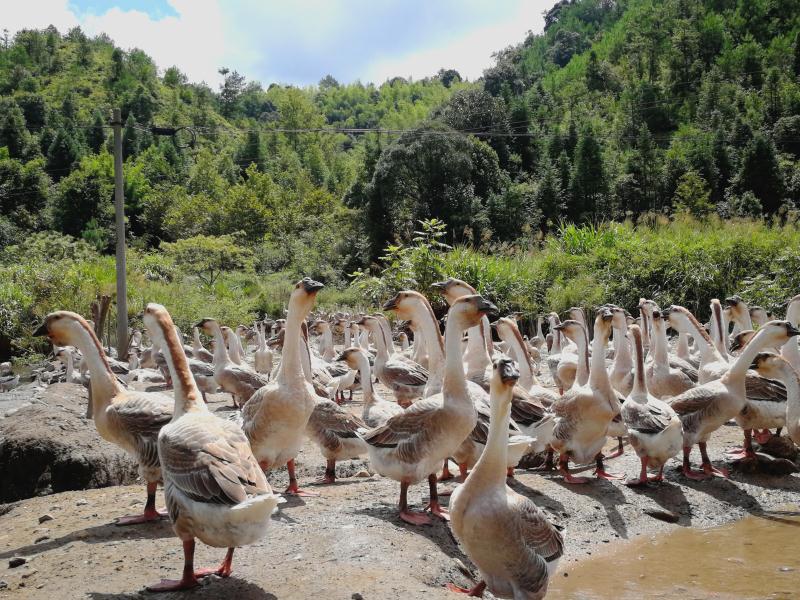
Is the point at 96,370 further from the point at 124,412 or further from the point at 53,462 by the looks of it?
the point at 53,462

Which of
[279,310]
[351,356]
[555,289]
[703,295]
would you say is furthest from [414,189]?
[351,356]

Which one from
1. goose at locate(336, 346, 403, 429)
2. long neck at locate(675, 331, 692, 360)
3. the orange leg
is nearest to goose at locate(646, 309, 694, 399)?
long neck at locate(675, 331, 692, 360)

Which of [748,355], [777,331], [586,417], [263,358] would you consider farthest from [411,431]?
[263,358]

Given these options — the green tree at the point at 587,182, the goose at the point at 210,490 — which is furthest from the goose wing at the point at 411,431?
the green tree at the point at 587,182

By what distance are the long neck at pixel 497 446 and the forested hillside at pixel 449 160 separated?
57.4 feet

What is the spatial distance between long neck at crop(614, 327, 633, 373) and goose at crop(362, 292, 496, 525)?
528cm

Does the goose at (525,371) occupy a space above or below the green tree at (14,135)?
below

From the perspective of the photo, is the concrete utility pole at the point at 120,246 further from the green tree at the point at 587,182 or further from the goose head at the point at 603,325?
the green tree at the point at 587,182

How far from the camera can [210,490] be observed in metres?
4.31

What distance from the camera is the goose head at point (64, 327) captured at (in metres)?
6.42

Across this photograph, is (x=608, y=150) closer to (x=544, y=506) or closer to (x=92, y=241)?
(x=92, y=241)

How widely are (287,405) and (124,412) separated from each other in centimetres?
139

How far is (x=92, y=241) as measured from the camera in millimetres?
50812

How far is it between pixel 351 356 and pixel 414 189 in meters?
32.1
